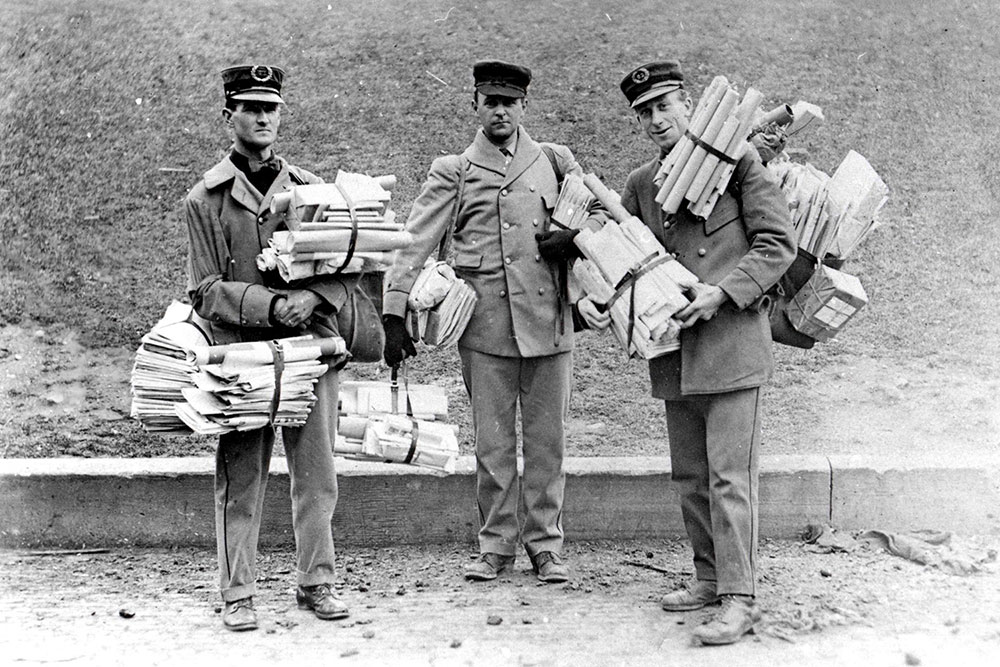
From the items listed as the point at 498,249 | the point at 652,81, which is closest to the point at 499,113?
the point at 498,249

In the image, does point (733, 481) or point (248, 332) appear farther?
point (248, 332)

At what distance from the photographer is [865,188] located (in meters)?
4.39

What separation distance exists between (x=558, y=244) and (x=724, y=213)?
31.1 inches

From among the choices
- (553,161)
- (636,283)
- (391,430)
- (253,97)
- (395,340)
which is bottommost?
(391,430)

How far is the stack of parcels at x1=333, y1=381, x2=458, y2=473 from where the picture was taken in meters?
4.71

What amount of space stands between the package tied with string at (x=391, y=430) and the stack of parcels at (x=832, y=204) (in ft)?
5.76

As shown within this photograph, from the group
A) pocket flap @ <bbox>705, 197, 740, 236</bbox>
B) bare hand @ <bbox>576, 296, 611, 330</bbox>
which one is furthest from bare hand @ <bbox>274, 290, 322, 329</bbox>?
pocket flap @ <bbox>705, 197, 740, 236</bbox>

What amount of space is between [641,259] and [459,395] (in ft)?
11.5

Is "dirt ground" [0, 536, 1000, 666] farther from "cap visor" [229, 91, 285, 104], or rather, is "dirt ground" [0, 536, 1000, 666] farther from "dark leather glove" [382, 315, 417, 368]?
"cap visor" [229, 91, 285, 104]

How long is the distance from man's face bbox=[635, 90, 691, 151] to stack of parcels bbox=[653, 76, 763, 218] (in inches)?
7.0

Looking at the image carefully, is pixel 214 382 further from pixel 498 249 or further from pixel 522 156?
pixel 522 156

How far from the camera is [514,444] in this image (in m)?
5.04

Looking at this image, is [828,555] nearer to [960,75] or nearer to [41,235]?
[41,235]

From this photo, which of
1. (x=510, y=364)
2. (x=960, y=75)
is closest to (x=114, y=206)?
(x=510, y=364)
